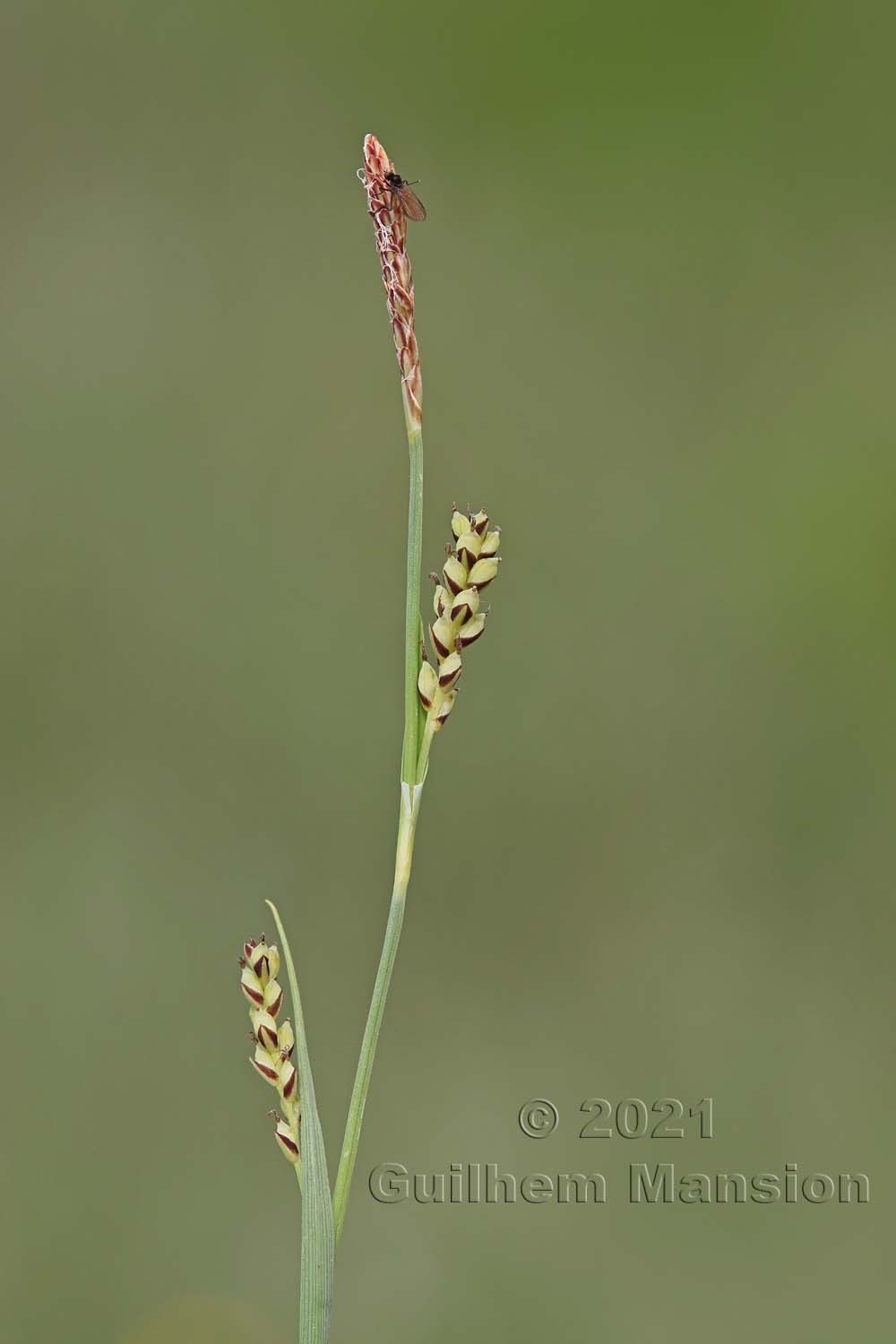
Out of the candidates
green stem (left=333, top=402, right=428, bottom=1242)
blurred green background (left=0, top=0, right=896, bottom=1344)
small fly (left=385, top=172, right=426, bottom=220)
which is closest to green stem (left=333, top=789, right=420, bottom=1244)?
green stem (left=333, top=402, right=428, bottom=1242)

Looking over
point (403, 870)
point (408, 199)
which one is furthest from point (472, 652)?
point (403, 870)

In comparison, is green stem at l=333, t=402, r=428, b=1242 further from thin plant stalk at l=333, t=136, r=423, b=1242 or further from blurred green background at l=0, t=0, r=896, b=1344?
blurred green background at l=0, t=0, r=896, b=1344

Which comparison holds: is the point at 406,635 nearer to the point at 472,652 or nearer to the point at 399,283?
the point at 399,283

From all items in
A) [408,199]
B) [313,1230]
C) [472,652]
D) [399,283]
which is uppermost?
[472,652]

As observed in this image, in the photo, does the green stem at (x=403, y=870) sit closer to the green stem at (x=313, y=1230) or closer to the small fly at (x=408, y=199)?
the green stem at (x=313, y=1230)

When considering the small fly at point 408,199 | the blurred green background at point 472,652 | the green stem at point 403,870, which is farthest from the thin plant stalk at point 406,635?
the blurred green background at point 472,652
